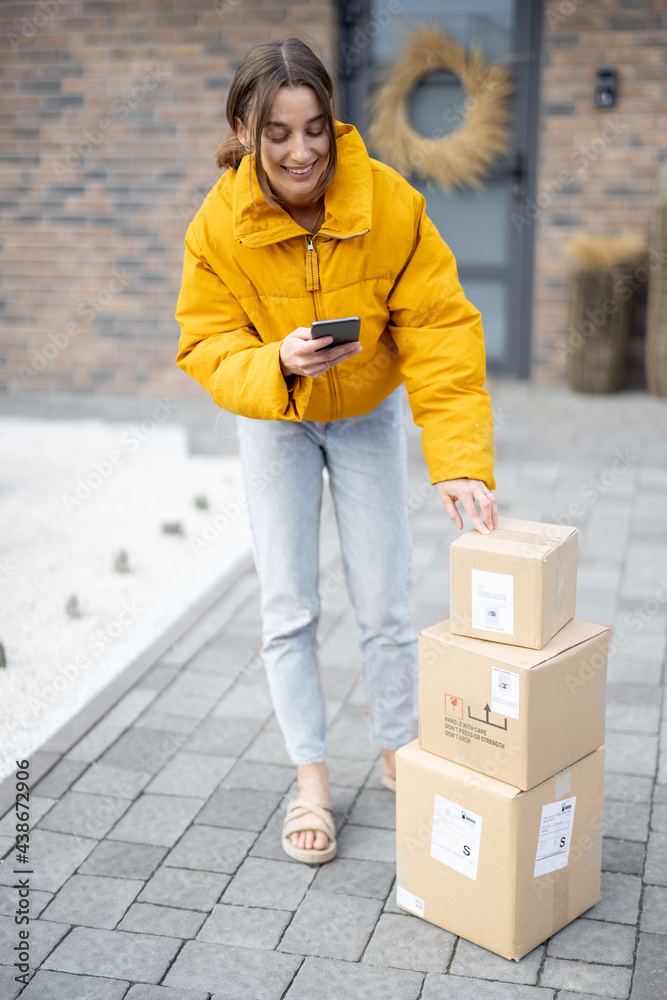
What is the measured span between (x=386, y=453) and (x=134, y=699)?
1.28m

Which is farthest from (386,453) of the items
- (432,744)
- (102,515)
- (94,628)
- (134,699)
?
(102,515)

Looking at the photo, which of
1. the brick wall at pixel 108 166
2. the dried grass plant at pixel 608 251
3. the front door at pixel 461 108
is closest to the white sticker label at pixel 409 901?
the dried grass plant at pixel 608 251

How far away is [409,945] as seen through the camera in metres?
2.16

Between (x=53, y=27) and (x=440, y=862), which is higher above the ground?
(x=53, y=27)

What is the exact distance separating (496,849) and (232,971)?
0.58 meters

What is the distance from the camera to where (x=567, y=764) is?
6.88ft

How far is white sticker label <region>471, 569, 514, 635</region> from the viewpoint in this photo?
6.54 feet

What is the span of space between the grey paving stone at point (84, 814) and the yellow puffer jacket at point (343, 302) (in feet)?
3.67

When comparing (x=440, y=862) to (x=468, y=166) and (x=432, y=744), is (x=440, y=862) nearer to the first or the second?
(x=432, y=744)

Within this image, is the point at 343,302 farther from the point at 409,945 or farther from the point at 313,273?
→ the point at 409,945

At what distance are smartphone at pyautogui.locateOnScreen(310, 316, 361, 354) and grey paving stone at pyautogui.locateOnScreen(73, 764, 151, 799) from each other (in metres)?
1.38

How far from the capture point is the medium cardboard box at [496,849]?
6.70 ft

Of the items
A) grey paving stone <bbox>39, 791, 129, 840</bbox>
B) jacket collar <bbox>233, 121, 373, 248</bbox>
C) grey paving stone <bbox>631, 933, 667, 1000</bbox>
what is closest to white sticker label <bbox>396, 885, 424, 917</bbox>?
grey paving stone <bbox>631, 933, 667, 1000</bbox>

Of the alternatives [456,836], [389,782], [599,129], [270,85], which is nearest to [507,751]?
[456,836]
